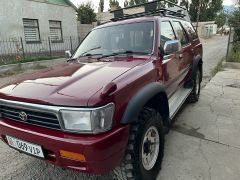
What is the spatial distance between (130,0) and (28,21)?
162ft

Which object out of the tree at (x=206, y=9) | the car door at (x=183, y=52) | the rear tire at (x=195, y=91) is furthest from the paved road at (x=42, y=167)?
the tree at (x=206, y=9)

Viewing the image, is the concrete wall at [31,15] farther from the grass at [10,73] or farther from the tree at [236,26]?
the tree at [236,26]

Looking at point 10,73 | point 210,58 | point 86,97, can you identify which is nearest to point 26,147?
point 86,97

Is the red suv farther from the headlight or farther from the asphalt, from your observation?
the asphalt

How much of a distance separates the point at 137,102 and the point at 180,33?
2650 mm

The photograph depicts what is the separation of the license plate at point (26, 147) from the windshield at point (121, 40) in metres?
1.64

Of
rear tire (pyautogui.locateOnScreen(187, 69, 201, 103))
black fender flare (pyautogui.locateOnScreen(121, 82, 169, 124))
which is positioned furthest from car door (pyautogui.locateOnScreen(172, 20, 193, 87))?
black fender flare (pyautogui.locateOnScreen(121, 82, 169, 124))

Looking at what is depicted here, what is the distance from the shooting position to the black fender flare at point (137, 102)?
2.23 metres

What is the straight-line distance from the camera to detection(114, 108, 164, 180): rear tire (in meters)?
2.39

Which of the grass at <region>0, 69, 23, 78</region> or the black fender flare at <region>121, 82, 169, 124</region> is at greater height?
the black fender flare at <region>121, 82, 169, 124</region>

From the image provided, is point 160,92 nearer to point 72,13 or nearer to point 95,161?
point 95,161

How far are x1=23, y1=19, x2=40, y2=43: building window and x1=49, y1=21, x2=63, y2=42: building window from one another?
1.21 m

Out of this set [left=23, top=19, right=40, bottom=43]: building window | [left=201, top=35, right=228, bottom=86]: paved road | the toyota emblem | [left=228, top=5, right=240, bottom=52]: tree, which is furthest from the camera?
[left=23, top=19, right=40, bottom=43]: building window

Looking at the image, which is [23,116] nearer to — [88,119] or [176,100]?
[88,119]
